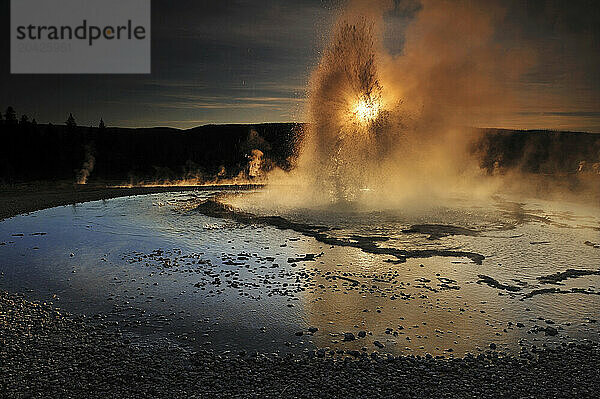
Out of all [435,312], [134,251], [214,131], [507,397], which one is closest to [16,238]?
[134,251]

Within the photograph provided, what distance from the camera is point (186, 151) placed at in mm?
81312

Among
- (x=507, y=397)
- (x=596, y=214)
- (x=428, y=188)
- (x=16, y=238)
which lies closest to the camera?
(x=507, y=397)

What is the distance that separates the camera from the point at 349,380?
16.9 ft

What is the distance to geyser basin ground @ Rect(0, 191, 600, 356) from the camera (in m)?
6.61

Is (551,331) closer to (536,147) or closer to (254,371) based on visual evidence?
(254,371)

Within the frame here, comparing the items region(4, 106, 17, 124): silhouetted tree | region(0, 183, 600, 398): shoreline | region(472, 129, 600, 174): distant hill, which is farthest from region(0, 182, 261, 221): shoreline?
region(472, 129, 600, 174): distant hill

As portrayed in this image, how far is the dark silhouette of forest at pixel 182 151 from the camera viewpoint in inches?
1851

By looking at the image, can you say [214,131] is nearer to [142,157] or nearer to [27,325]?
[142,157]

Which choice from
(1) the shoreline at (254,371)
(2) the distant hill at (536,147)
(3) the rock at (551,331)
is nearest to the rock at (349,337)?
(1) the shoreline at (254,371)

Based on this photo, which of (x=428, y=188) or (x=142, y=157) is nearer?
(x=428, y=188)

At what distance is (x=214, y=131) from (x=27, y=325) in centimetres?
9944

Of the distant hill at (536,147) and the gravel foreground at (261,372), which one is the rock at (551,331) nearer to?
the gravel foreground at (261,372)

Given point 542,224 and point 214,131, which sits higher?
point 214,131

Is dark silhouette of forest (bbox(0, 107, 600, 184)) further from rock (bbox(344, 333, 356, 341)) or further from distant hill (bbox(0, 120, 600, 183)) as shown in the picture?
rock (bbox(344, 333, 356, 341))
